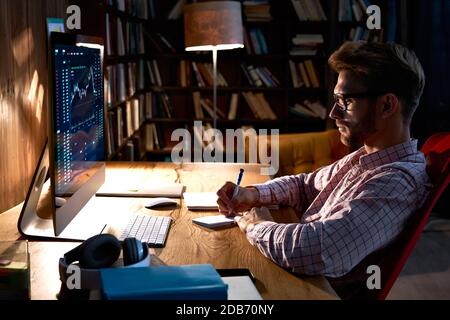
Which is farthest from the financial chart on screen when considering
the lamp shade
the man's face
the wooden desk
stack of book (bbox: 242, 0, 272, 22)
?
stack of book (bbox: 242, 0, 272, 22)

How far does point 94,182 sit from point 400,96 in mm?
923

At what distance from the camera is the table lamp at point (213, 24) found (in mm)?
3900

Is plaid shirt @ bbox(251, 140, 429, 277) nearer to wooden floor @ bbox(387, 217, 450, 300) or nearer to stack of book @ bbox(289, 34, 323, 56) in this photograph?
wooden floor @ bbox(387, 217, 450, 300)

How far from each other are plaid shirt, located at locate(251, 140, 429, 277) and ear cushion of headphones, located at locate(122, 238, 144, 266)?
34 centimetres

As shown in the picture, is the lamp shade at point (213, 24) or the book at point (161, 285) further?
the lamp shade at point (213, 24)

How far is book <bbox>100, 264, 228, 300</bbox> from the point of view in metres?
0.97

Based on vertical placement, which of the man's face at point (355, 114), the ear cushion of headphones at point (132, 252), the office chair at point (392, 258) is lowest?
the office chair at point (392, 258)

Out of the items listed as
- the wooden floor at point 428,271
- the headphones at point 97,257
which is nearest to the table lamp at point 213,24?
the wooden floor at point 428,271

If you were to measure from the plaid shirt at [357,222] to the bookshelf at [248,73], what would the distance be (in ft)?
10.9

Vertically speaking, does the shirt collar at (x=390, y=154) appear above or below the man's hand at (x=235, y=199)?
above

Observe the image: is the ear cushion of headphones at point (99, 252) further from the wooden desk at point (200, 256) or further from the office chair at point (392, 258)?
the office chair at point (392, 258)

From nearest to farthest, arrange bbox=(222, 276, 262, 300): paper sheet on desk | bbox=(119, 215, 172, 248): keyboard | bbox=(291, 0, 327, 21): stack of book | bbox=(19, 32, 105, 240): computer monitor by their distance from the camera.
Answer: bbox=(222, 276, 262, 300): paper sheet on desk → bbox=(19, 32, 105, 240): computer monitor → bbox=(119, 215, 172, 248): keyboard → bbox=(291, 0, 327, 21): stack of book
